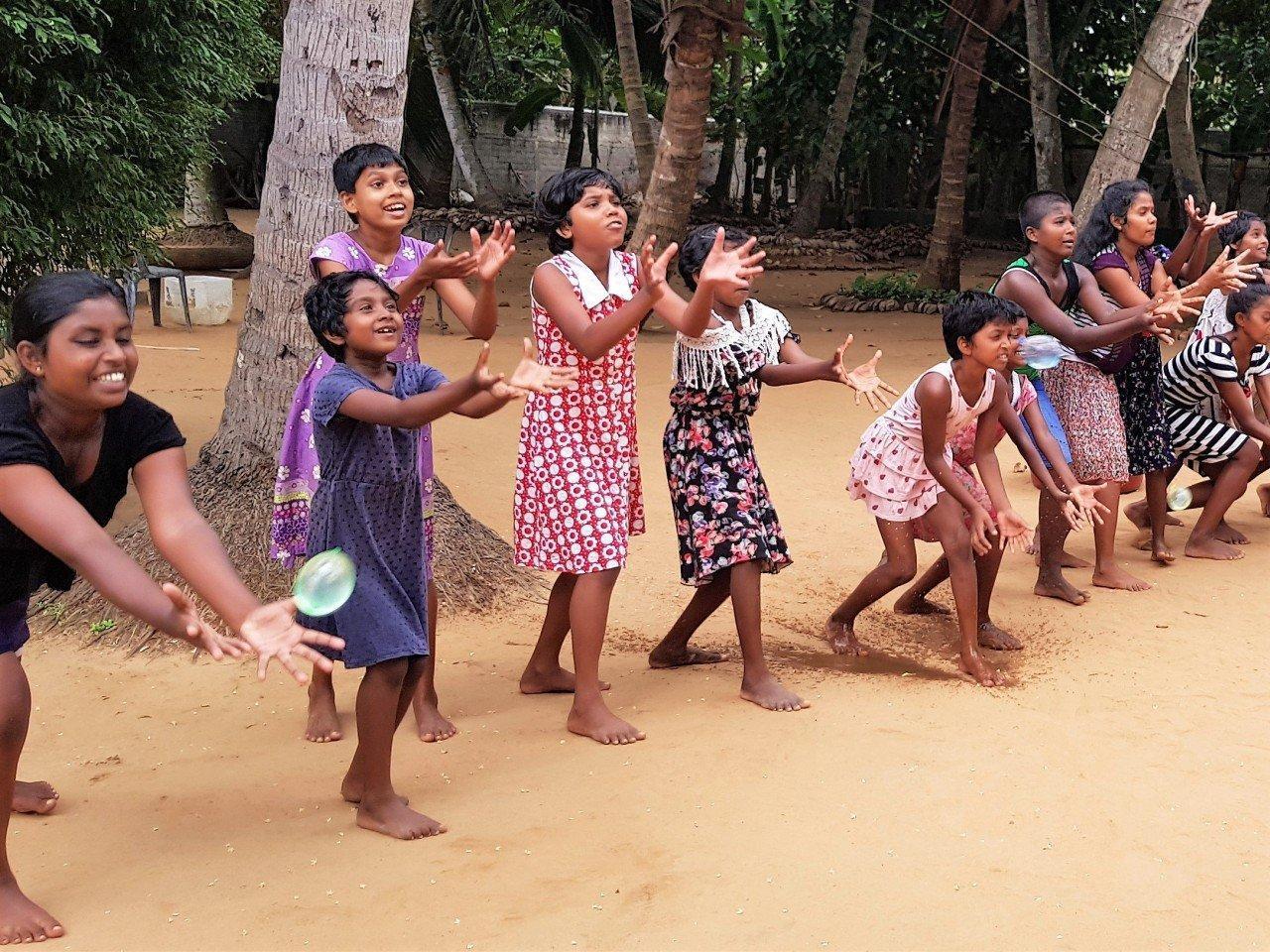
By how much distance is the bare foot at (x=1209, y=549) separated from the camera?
5.97 meters

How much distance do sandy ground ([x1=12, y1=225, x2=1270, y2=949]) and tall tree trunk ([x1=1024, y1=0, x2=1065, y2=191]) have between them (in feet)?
26.6

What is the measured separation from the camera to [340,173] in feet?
13.2

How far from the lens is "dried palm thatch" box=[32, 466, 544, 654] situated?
4969 mm

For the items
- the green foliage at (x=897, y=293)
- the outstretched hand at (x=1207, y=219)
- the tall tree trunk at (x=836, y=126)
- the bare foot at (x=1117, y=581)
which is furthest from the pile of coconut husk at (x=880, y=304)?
the bare foot at (x=1117, y=581)

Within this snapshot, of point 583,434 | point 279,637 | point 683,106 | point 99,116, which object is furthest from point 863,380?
point 683,106

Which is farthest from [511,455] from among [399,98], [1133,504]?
[1133,504]

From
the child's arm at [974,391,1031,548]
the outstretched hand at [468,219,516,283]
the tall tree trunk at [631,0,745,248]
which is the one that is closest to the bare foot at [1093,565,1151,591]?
the child's arm at [974,391,1031,548]

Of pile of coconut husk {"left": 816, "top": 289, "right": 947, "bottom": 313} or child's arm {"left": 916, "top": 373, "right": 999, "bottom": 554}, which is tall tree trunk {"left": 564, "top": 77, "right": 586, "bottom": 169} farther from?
child's arm {"left": 916, "top": 373, "right": 999, "bottom": 554}

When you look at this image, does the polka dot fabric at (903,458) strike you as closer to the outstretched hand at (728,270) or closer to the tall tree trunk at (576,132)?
the outstretched hand at (728,270)

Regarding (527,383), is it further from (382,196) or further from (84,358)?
(382,196)

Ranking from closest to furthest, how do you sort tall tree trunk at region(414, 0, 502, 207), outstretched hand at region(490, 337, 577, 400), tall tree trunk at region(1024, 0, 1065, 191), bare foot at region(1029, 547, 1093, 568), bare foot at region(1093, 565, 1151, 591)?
outstretched hand at region(490, 337, 577, 400)
bare foot at region(1093, 565, 1151, 591)
bare foot at region(1029, 547, 1093, 568)
tall tree trunk at region(1024, 0, 1065, 191)
tall tree trunk at region(414, 0, 502, 207)

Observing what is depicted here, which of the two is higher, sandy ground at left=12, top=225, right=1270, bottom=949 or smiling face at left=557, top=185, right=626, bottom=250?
smiling face at left=557, top=185, right=626, bottom=250

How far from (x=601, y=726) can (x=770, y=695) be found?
0.58m

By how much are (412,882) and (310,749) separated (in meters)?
1.01
